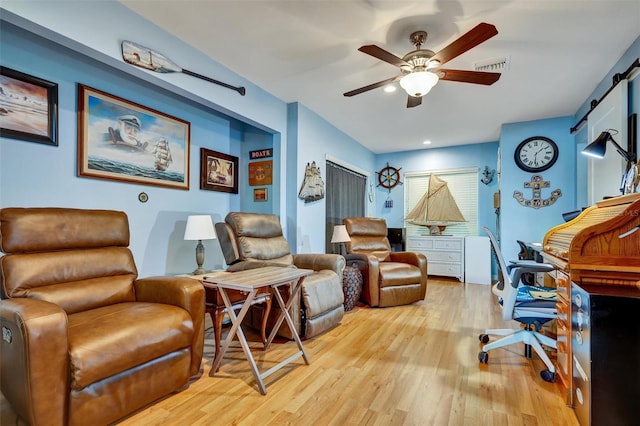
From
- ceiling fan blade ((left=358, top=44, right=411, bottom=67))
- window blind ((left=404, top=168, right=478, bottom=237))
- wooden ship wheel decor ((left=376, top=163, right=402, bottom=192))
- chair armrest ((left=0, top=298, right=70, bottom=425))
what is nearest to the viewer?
chair armrest ((left=0, top=298, right=70, bottom=425))

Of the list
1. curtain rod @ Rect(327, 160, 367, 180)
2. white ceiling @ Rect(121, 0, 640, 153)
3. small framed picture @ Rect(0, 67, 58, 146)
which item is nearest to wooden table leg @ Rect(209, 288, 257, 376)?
small framed picture @ Rect(0, 67, 58, 146)

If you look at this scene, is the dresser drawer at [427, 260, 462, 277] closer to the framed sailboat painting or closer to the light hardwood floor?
the light hardwood floor

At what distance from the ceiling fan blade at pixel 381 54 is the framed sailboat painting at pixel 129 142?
1.89 meters

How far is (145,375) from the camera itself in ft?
4.98

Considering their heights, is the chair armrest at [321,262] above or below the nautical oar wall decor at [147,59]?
below

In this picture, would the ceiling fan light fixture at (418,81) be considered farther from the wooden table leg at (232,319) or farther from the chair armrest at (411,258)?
the chair armrest at (411,258)

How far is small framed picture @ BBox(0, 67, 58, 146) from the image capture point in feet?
6.03

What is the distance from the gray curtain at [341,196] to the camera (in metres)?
4.37

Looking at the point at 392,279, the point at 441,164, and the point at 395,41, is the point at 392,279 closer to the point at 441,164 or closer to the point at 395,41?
the point at 395,41

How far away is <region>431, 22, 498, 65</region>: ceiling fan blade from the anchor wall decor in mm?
3079

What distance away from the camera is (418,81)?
2.19m

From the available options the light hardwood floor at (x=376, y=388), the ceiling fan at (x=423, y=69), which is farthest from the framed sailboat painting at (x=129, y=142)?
the ceiling fan at (x=423, y=69)

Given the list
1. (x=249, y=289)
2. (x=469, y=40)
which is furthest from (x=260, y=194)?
(x=469, y=40)

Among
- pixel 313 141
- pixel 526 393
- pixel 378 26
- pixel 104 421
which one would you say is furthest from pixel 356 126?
pixel 104 421
